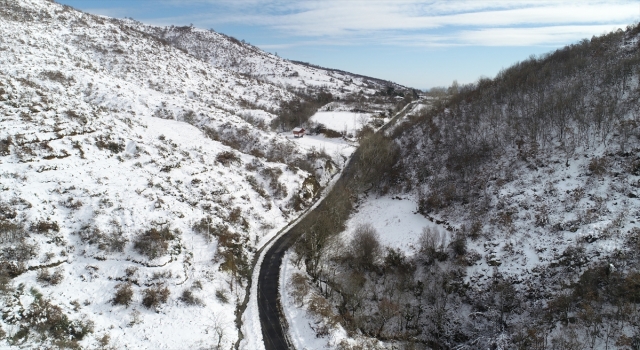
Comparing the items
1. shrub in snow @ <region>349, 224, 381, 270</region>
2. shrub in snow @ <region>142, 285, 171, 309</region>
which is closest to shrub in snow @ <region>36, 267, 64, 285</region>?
shrub in snow @ <region>142, 285, 171, 309</region>

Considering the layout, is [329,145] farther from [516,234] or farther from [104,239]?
[104,239]

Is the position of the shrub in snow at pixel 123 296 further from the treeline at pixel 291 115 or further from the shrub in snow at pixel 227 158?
the treeline at pixel 291 115

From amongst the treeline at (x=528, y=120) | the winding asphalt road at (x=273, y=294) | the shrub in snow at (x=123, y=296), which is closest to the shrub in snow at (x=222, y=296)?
the winding asphalt road at (x=273, y=294)

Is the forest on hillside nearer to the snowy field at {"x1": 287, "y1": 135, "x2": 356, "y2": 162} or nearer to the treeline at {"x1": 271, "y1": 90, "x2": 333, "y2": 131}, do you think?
the snowy field at {"x1": 287, "y1": 135, "x2": 356, "y2": 162}

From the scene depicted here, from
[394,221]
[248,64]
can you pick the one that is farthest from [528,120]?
[248,64]

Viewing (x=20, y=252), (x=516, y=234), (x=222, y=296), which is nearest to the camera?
(x=20, y=252)

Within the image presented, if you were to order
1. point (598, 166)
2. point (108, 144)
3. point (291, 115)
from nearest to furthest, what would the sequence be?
point (598, 166) → point (108, 144) → point (291, 115)

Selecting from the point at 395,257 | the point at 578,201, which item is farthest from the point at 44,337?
the point at 578,201
